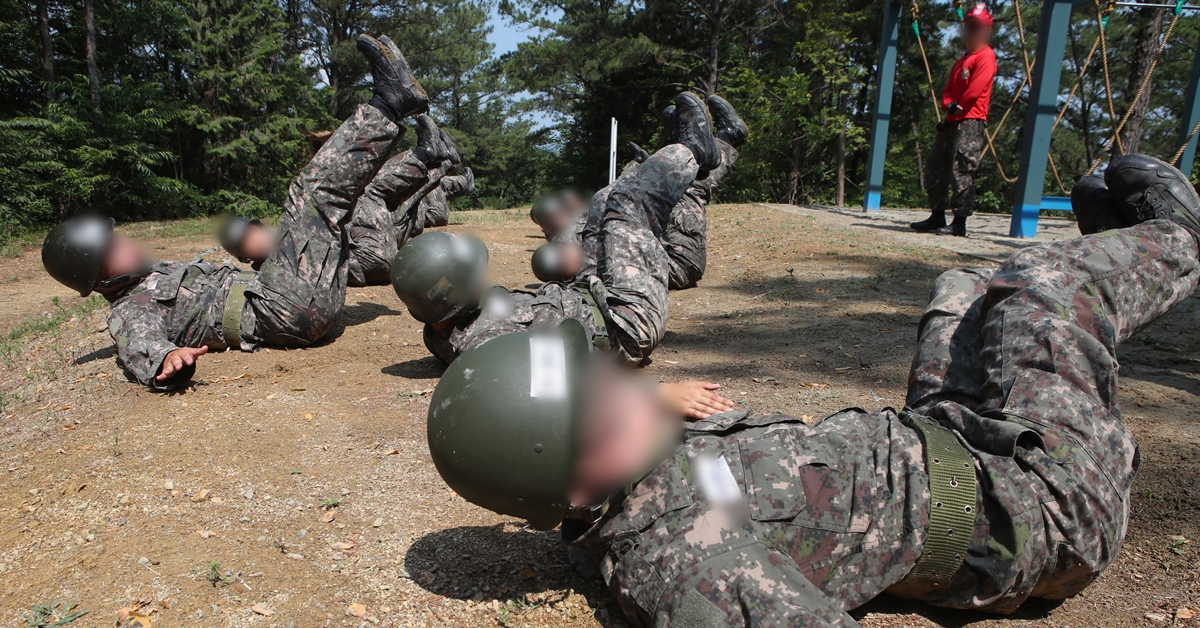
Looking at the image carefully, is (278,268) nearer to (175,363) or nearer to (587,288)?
(175,363)

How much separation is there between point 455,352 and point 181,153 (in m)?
16.3

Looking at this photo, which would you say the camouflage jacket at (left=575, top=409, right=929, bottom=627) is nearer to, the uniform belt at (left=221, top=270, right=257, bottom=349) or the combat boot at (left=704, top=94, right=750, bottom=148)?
the uniform belt at (left=221, top=270, right=257, bottom=349)

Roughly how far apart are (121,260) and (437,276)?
7.89 ft

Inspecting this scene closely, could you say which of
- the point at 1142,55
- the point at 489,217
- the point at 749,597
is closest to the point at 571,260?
the point at 749,597

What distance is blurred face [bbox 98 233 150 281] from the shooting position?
4730 mm

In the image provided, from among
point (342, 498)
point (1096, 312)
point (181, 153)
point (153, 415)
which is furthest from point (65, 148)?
point (1096, 312)

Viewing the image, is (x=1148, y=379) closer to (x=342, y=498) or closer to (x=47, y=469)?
(x=342, y=498)

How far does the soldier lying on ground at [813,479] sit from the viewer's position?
5.94 ft

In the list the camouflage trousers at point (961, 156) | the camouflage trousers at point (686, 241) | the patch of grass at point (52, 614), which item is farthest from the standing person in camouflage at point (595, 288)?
the camouflage trousers at point (961, 156)

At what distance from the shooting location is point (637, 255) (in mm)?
4492

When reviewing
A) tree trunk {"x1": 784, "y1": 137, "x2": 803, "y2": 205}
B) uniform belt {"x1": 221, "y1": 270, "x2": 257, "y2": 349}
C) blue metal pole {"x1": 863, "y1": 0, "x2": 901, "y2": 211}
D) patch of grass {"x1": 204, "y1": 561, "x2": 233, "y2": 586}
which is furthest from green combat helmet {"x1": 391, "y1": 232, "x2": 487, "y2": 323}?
tree trunk {"x1": 784, "y1": 137, "x2": 803, "y2": 205}

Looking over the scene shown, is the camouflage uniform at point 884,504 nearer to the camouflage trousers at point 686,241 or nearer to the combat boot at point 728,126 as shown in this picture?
the camouflage trousers at point 686,241

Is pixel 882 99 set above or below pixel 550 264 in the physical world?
above

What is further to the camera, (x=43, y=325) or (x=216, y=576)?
(x=43, y=325)
